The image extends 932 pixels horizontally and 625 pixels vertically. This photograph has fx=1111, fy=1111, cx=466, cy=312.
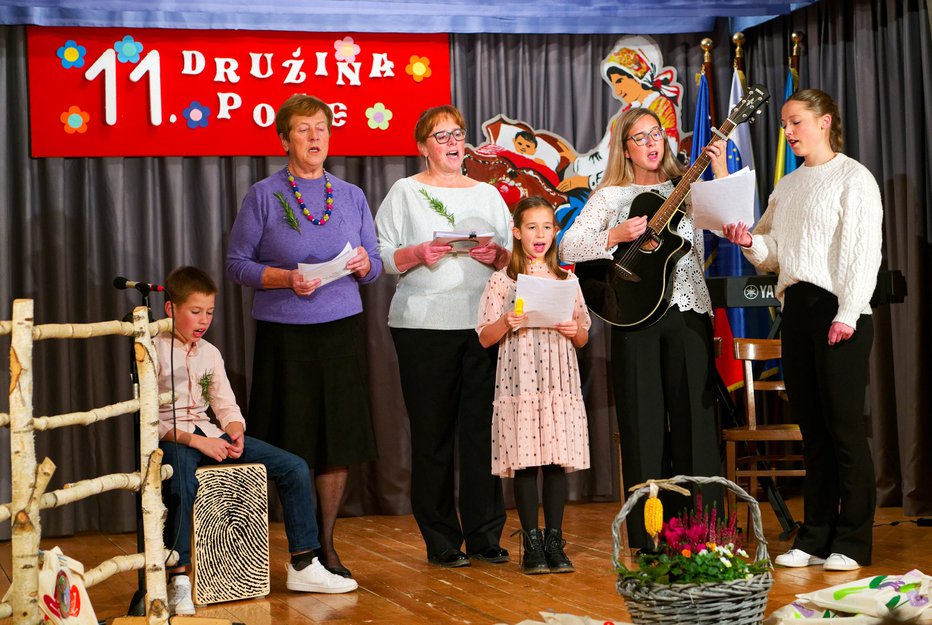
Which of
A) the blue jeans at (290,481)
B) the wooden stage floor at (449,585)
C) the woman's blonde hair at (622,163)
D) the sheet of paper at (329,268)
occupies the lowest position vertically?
the wooden stage floor at (449,585)

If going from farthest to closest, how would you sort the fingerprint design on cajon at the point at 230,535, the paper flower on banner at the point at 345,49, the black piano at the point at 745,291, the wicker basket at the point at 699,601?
the paper flower on banner at the point at 345,49 → the black piano at the point at 745,291 → the fingerprint design on cajon at the point at 230,535 → the wicker basket at the point at 699,601

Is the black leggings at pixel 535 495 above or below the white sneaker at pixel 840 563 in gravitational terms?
above

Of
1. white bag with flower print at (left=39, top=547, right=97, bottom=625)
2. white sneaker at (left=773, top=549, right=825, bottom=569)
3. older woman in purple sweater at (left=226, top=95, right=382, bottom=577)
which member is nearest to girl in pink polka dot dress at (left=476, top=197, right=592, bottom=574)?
older woman in purple sweater at (left=226, top=95, right=382, bottom=577)

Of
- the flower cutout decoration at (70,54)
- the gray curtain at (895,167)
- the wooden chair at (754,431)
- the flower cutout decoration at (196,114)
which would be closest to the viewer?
the wooden chair at (754,431)

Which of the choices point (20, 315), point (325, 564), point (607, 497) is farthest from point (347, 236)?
point (607, 497)

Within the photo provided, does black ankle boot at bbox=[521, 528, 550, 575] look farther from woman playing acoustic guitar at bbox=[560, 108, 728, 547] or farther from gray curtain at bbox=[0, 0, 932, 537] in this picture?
gray curtain at bbox=[0, 0, 932, 537]

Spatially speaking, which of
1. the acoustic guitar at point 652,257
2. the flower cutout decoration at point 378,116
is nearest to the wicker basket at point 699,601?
the acoustic guitar at point 652,257

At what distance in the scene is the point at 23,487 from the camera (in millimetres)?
2715

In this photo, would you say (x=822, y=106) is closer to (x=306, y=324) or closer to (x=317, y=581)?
(x=306, y=324)

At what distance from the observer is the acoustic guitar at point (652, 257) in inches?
149

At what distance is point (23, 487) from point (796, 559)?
2.49 meters

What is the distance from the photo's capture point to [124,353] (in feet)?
16.6

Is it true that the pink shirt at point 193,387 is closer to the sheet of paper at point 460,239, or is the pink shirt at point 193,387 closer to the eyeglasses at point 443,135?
the sheet of paper at point 460,239

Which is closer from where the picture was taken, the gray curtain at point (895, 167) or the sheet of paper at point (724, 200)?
the sheet of paper at point (724, 200)
